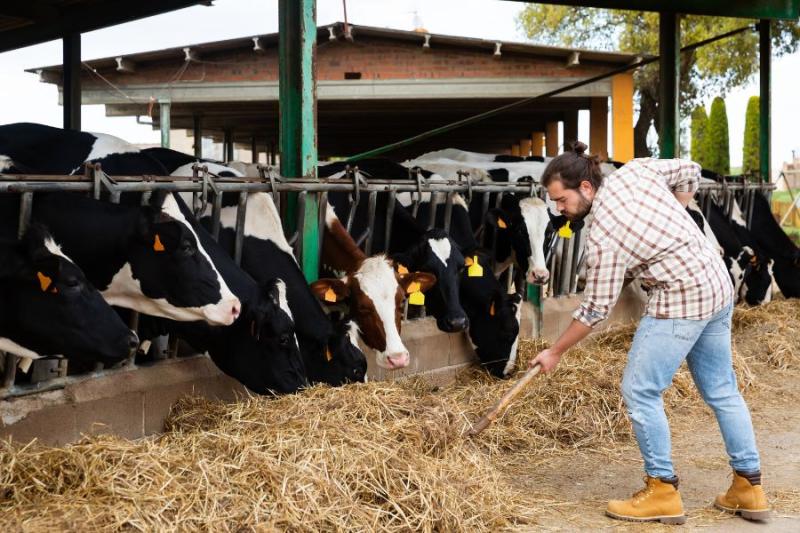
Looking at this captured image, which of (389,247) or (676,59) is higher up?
(676,59)

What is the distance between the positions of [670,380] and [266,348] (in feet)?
7.37

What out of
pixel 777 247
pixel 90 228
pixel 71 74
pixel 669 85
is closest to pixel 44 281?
pixel 90 228

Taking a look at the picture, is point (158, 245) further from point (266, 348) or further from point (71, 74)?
point (71, 74)

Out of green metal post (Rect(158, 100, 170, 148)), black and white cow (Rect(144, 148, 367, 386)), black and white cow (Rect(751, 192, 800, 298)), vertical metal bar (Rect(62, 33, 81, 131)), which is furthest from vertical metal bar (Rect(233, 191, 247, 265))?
green metal post (Rect(158, 100, 170, 148))

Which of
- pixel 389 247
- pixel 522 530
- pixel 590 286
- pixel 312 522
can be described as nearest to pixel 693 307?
pixel 590 286

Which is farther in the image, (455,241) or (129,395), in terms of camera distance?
(455,241)

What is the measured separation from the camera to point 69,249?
500 cm

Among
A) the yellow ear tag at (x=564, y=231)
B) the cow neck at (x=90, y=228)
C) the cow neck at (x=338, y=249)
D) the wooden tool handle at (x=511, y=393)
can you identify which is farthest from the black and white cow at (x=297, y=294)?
the yellow ear tag at (x=564, y=231)

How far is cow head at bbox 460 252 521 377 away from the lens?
7699 millimetres

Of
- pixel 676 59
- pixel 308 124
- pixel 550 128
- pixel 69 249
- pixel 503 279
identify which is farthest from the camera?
pixel 550 128

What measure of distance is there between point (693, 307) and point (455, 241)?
12.4 feet

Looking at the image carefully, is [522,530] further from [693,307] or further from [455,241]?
[455,241]

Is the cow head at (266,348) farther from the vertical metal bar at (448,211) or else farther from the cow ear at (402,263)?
the vertical metal bar at (448,211)

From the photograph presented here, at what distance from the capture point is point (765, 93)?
12.7 m
